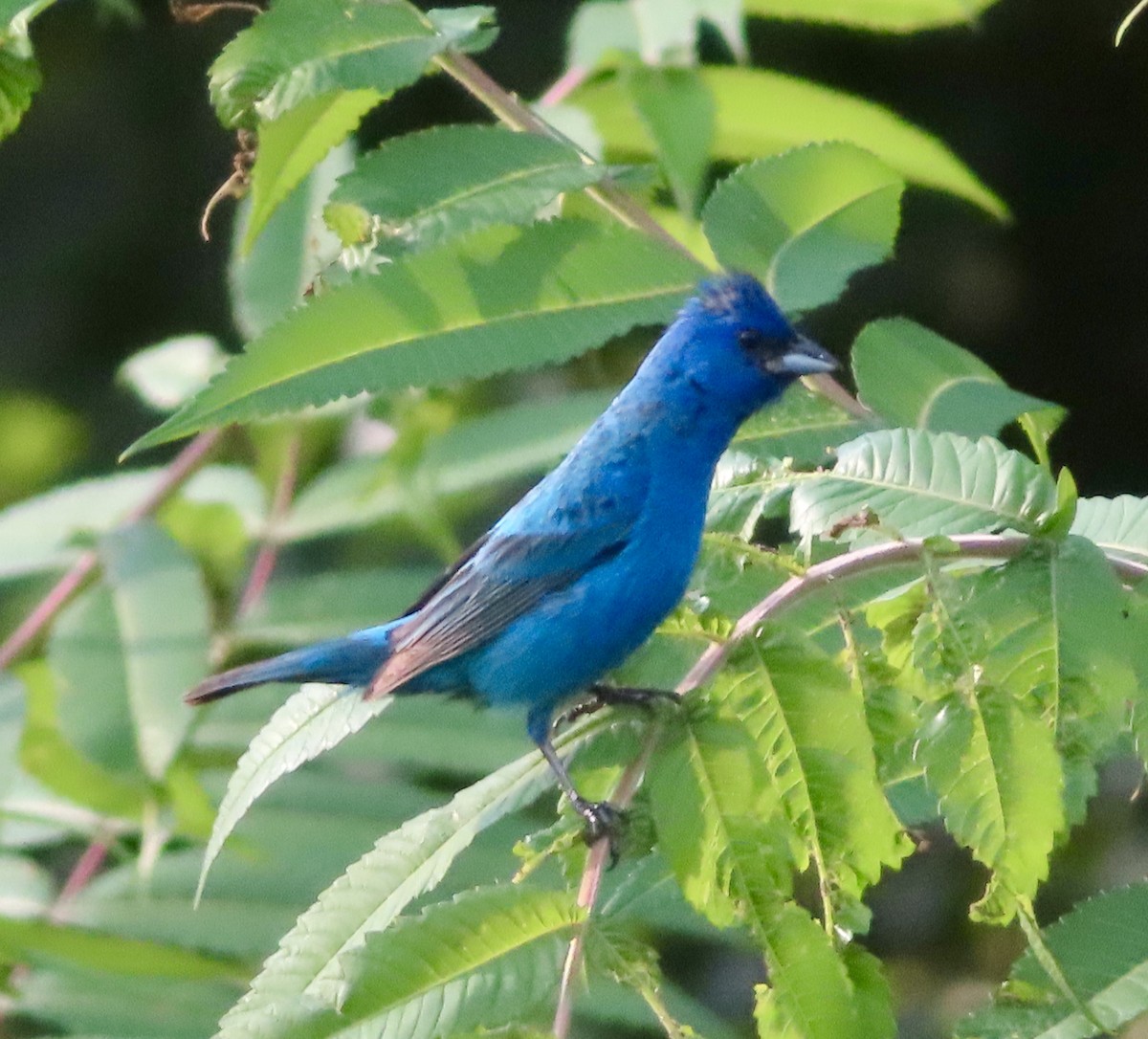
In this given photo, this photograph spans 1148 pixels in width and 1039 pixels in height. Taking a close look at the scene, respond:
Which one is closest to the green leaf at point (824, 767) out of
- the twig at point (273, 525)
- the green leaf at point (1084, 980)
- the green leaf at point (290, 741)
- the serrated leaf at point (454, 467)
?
the green leaf at point (1084, 980)

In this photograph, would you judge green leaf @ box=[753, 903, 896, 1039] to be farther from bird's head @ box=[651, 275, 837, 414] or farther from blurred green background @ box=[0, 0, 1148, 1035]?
blurred green background @ box=[0, 0, 1148, 1035]

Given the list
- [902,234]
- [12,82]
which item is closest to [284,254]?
[12,82]

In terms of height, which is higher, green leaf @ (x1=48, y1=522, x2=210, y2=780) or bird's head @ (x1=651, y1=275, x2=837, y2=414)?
bird's head @ (x1=651, y1=275, x2=837, y2=414)

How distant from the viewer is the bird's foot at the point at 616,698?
1.90 m

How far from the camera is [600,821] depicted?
179 cm

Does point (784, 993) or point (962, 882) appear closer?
point (784, 993)

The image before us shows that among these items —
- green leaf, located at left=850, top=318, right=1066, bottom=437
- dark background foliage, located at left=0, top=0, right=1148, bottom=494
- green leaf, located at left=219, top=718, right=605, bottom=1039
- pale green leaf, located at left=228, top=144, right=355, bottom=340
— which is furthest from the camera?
dark background foliage, located at left=0, top=0, right=1148, bottom=494

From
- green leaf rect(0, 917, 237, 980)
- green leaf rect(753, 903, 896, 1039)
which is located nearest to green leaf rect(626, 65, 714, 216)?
green leaf rect(753, 903, 896, 1039)

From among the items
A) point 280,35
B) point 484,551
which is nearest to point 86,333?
point 484,551

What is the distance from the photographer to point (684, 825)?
175cm

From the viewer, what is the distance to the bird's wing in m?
2.92

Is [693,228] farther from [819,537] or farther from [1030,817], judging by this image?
[1030,817]

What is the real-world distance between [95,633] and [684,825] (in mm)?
1461

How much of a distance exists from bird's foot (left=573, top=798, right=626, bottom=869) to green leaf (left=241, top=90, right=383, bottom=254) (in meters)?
1.02
